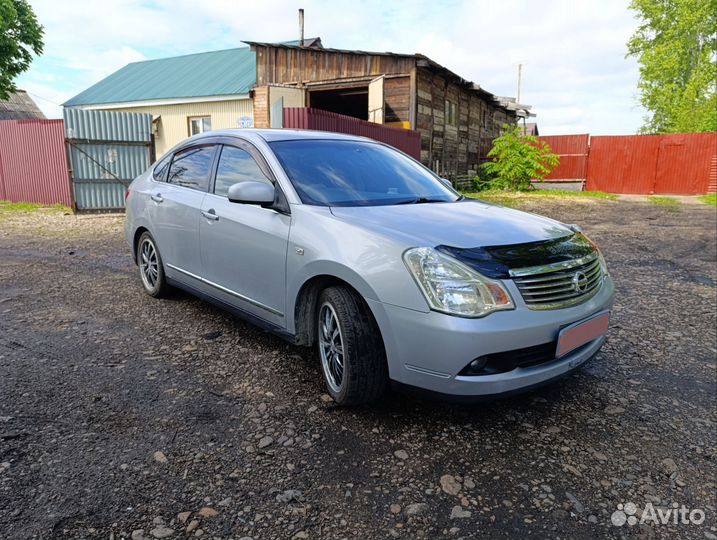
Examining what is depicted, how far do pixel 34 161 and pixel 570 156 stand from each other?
69.6 ft

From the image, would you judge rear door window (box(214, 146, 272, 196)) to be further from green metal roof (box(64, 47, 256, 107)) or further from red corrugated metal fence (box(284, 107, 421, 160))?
green metal roof (box(64, 47, 256, 107))

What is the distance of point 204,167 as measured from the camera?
4129 millimetres

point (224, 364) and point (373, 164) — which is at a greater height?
point (373, 164)

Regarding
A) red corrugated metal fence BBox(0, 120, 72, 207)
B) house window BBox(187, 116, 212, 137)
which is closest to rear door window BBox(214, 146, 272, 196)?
red corrugated metal fence BBox(0, 120, 72, 207)

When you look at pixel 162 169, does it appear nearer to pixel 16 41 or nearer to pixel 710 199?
pixel 710 199

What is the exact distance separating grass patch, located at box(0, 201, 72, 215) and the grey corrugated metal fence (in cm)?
101

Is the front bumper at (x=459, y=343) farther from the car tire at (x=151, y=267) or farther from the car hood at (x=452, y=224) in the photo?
the car tire at (x=151, y=267)

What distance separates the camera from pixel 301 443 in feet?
8.46

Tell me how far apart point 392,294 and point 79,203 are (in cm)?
1172

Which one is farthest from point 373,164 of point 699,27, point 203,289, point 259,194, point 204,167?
point 699,27

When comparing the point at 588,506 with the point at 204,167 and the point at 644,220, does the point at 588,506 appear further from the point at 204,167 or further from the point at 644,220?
the point at 644,220

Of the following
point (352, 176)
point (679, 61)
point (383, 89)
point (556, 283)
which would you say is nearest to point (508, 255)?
point (556, 283)

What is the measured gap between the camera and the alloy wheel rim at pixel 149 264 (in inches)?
192

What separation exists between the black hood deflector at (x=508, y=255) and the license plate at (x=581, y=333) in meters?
0.36
